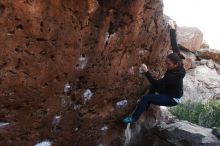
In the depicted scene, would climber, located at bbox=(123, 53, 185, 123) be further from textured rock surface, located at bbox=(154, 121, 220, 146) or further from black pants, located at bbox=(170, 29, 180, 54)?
textured rock surface, located at bbox=(154, 121, 220, 146)

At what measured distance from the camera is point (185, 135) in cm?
940

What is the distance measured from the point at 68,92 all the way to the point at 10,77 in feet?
4.25

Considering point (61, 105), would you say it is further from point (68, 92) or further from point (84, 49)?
point (84, 49)

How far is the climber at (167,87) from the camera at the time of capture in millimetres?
7527

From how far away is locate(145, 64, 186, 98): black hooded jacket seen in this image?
7.51 m

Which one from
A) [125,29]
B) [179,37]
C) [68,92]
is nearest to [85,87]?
[68,92]

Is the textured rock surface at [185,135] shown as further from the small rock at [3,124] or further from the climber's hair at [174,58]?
the small rock at [3,124]

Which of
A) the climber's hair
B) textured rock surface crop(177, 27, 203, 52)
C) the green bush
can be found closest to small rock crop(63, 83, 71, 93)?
the climber's hair

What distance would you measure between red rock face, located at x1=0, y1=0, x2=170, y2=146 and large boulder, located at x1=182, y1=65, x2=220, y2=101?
9092 millimetres

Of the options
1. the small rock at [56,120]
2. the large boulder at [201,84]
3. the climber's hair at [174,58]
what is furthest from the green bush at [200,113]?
the small rock at [56,120]

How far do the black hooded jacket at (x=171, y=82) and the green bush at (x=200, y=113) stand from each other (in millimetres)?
5546

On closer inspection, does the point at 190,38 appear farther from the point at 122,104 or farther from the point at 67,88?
the point at 67,88

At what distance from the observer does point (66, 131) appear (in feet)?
22.9

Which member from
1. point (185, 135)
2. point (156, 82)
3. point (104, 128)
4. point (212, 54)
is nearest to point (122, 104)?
point (104, 128)
